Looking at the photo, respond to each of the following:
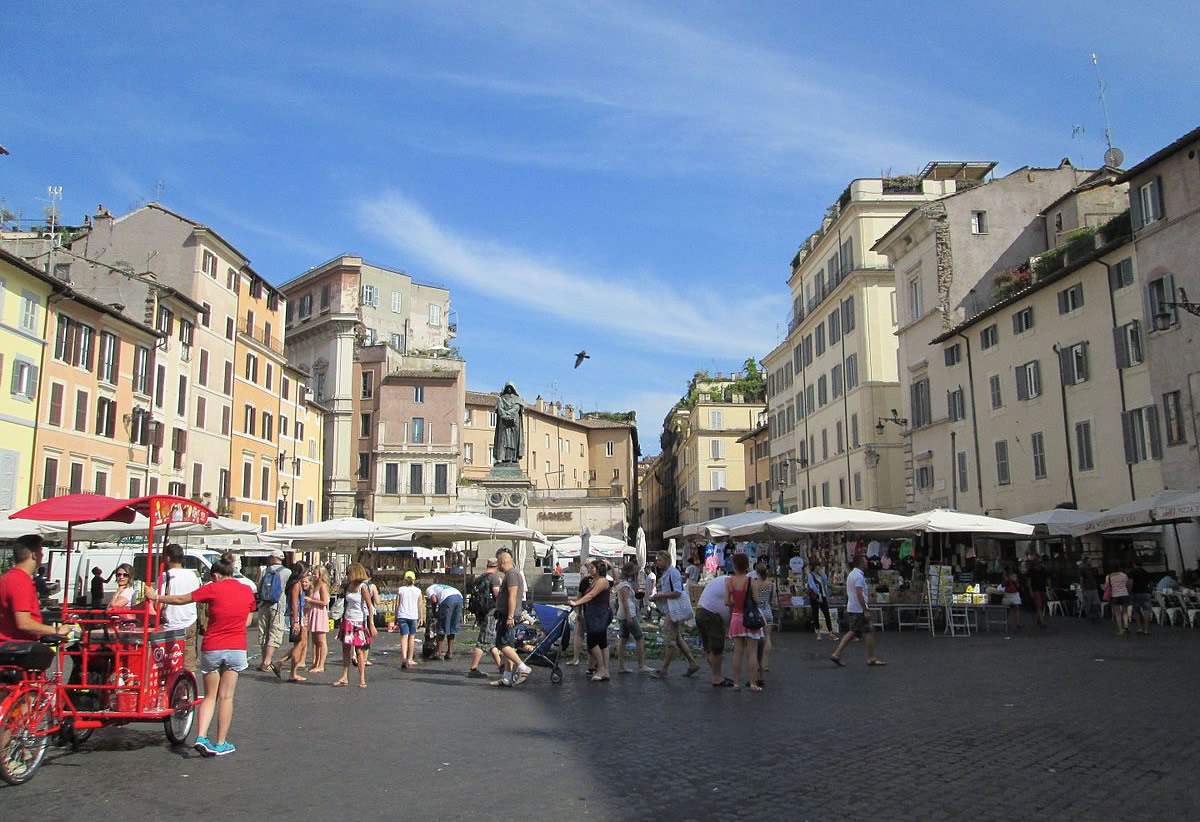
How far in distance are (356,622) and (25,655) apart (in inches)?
243

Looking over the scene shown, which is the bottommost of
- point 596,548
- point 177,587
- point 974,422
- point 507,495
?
point 177,587

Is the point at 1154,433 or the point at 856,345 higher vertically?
Answer: the point at 856,345

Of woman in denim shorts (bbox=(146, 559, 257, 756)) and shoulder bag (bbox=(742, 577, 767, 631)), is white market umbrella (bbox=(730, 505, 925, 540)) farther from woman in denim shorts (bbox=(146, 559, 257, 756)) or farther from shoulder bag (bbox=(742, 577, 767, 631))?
woman in denim shorts (bbox=(146, 559, 257, 756))

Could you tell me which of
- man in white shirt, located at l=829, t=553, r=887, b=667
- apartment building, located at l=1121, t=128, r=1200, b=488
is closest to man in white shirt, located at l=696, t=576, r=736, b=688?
man in white shirt, located at l=829, t=553, r=887, b=667

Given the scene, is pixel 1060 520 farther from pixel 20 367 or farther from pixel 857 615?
pixel 20 367

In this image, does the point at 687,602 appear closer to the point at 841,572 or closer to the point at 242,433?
the point at 841,572

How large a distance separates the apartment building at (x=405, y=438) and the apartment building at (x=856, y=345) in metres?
22.1

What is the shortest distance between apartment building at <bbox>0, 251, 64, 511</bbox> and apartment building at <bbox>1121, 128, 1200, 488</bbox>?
3236cm

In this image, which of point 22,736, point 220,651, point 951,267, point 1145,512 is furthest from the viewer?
point 951,267

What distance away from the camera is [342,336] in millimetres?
61312

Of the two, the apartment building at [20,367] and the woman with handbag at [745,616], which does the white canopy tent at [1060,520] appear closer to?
the woman with handbag at [745,616]

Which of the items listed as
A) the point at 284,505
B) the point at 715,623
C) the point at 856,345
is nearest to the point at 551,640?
the point at 715,623

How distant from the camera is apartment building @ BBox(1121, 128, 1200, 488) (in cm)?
2394

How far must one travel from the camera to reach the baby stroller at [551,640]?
13508 millimetres
